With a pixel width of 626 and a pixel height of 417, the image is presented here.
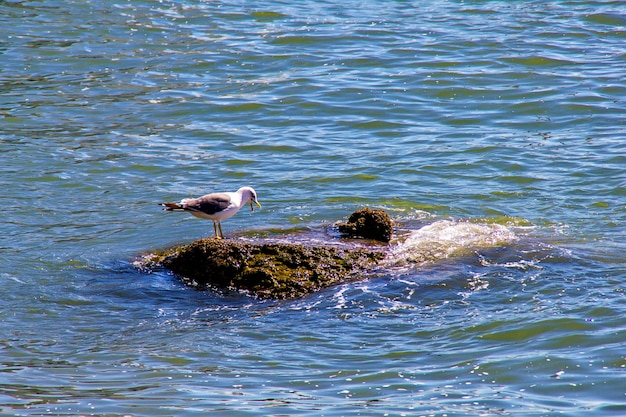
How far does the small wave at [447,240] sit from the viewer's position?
28.0 ft

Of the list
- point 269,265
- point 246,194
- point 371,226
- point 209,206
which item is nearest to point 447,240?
point 371,226

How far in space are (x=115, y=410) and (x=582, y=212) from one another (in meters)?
6.30

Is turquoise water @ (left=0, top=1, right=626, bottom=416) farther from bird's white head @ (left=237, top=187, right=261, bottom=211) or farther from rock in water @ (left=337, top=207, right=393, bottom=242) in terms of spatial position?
bird's white head @ (left=237, top=187, right=261, bottom=211)

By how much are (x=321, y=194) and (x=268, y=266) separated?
3.08 m

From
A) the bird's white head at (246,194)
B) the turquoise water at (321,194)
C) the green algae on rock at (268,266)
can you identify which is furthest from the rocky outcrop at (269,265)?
the bird's white head at (246,194)

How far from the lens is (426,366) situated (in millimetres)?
6469

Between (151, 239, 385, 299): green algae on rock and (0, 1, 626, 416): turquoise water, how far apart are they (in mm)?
206

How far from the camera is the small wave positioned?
336 inches

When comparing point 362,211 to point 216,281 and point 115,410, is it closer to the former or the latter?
point 216,281

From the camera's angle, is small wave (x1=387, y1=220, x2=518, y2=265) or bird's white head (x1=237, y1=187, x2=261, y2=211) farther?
bird's white head (x1=237, y1=187, x2=261, y2=211)

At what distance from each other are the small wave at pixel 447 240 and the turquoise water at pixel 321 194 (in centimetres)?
3

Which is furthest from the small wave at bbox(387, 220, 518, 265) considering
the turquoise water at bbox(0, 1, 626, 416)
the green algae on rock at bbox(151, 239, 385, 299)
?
the green algae on rock at bbox(151, 239, 385, 299)

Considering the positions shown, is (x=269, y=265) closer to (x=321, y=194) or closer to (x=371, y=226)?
(x=371, y=226)

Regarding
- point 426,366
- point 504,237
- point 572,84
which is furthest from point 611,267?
point 572,84
